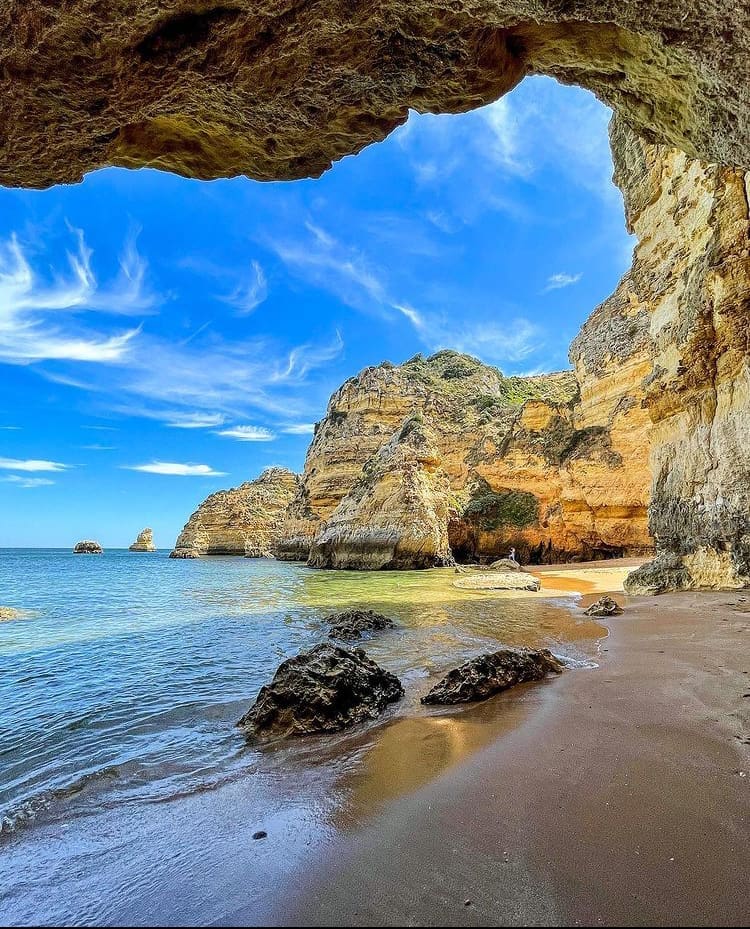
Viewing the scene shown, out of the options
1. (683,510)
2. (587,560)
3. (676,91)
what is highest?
(676,91)

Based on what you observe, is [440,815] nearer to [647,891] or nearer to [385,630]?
[647,891]

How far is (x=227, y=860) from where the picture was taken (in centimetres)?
183

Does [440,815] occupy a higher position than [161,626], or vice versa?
[440,815]

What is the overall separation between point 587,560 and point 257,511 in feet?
161

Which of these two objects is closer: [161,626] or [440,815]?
[440,815]

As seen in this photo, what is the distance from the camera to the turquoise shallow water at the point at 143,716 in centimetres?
217

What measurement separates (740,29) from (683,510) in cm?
802

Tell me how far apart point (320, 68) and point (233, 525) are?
66948mm

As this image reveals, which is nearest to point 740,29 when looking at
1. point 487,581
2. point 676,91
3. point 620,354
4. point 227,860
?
point 676,91

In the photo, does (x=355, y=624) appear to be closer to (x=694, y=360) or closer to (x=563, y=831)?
(x=563, y=831)

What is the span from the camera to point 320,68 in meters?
3.14

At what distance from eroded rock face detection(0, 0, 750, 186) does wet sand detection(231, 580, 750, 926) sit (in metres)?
4.06

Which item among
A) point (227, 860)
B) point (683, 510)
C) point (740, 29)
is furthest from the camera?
point (683, 510)

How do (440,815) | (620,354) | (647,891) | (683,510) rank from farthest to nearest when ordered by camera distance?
(620,354), (683,510), (440,815), (647,891)
